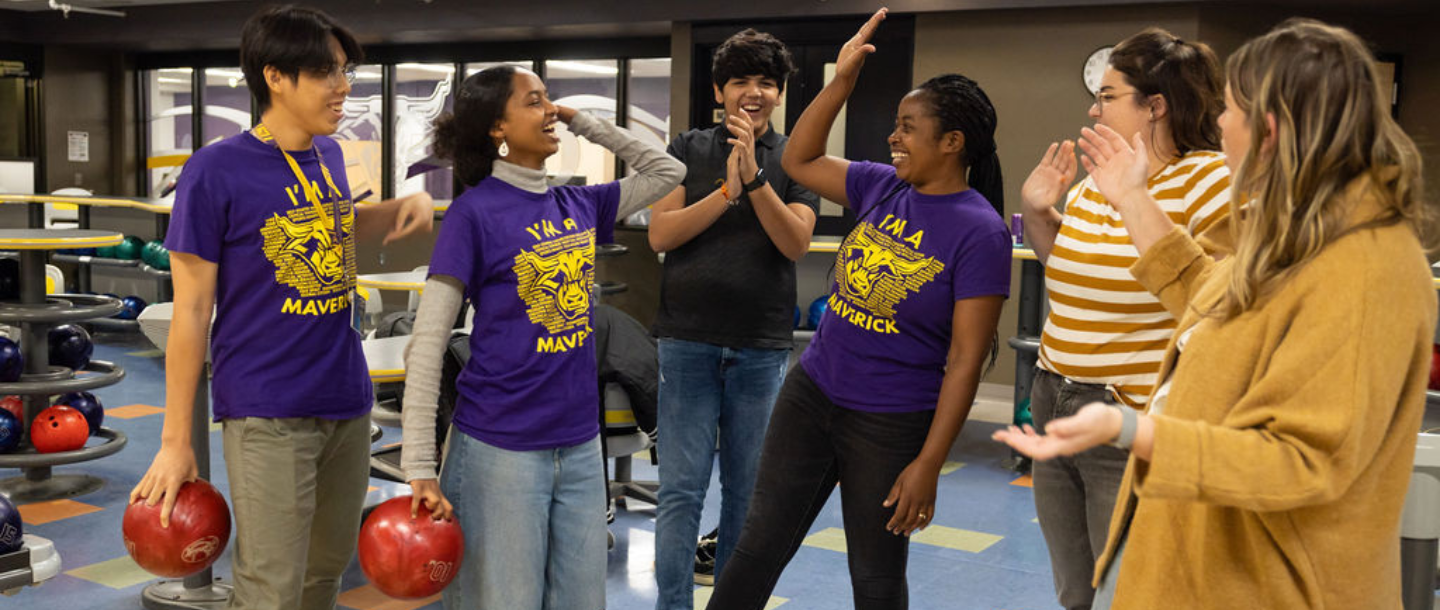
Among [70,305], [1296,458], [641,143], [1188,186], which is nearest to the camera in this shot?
[1296,458]

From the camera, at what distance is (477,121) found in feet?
7.56

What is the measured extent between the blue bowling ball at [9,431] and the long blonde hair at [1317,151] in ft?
16.6

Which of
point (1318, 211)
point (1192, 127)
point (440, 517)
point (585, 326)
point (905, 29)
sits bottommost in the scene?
point (440, 517)

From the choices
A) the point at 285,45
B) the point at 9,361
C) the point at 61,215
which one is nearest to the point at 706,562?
the point at 285,45

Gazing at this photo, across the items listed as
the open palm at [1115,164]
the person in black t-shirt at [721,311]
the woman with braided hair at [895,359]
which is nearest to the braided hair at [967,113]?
the woman with braided hair at [895,359]

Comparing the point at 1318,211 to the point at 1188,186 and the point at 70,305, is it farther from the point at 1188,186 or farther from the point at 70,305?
the point at 70,305

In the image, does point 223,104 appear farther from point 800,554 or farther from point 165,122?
point 800,554

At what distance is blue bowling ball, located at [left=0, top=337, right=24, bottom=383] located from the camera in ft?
16.7

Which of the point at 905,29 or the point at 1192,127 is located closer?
the point at 1192,127

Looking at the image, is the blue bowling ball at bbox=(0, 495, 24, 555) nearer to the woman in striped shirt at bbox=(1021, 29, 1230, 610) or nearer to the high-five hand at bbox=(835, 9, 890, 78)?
the high-five hand at bbox=(835, 9, 890, 78)

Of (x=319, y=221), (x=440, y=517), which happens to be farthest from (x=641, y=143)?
(x=440, y=517)

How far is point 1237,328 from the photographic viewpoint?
1460 mm

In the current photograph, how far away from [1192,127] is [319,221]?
1630 mm

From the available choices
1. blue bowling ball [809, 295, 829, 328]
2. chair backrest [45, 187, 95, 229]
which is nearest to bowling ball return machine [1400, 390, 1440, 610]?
blue bowling ball [809, 295, 829, 328]
